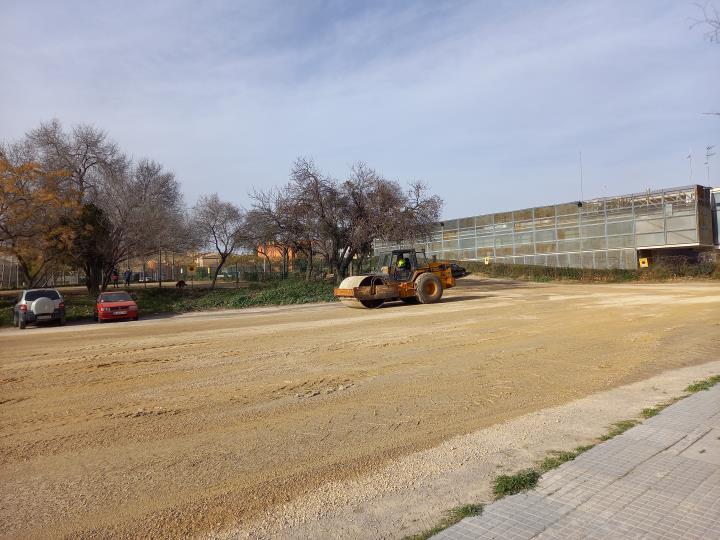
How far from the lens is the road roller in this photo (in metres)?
22.4

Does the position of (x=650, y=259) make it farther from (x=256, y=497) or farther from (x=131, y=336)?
(x=256, y=497)

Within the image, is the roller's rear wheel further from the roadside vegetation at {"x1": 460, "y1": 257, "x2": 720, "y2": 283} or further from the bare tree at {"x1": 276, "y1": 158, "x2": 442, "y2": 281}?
the roadside vegetation at {"x1": 460, "y1": 257, "x2": 720, "y2": 283}

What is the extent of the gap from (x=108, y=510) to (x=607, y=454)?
436 centimetres

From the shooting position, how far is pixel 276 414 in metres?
6.79

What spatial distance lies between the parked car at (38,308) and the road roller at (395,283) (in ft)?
38.0

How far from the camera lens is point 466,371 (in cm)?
917

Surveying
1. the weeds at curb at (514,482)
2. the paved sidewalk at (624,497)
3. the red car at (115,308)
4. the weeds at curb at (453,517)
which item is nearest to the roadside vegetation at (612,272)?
the red car at (115,308)

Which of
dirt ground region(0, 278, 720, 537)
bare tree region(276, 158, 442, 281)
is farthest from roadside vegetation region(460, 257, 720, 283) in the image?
dirt ground region(0, 278, 720, 537)

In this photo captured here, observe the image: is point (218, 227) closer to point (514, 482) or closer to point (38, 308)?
point (38, 308)

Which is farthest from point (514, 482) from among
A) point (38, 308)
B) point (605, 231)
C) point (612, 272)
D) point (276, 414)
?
point (605, 231)

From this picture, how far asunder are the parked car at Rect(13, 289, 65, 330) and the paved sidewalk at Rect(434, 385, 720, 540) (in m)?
22.6

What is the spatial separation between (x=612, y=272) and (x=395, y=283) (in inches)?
1080

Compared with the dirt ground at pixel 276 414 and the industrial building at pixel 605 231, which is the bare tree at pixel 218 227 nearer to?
the industrial building at pixel 605 231

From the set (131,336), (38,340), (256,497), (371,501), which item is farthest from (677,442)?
(38,340)
